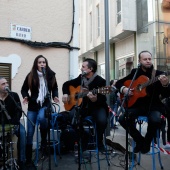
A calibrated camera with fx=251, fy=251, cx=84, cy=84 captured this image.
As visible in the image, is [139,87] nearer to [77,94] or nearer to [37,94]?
[77,94]

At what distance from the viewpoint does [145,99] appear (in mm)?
3529

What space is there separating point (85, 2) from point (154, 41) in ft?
31.3

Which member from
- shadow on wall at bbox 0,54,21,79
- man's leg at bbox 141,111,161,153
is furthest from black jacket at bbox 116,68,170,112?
shadow on wall at bbox 0,54,21,79

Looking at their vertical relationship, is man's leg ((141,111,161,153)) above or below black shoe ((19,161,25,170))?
above

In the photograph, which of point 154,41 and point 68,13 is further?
point 154,41

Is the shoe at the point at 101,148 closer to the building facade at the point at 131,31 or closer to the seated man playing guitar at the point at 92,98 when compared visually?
the seated man playing guitar at the point at 92,98

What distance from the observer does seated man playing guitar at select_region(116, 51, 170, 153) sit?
3377mm

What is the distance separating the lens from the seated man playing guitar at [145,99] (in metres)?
3.38

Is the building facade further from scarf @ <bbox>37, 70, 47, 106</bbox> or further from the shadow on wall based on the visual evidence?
scarf @ <bbox>37, 70, 47, 106</bbox>

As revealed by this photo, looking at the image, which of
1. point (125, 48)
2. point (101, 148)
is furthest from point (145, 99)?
point (125, 48)

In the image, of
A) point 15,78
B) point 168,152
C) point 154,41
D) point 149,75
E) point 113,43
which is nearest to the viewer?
point 149,75

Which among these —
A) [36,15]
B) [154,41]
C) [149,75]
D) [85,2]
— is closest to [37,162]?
[149,75]

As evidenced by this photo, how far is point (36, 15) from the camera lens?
5617 millimetres

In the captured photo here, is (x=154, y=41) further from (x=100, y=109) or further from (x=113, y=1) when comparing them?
(x=100, y=109)
